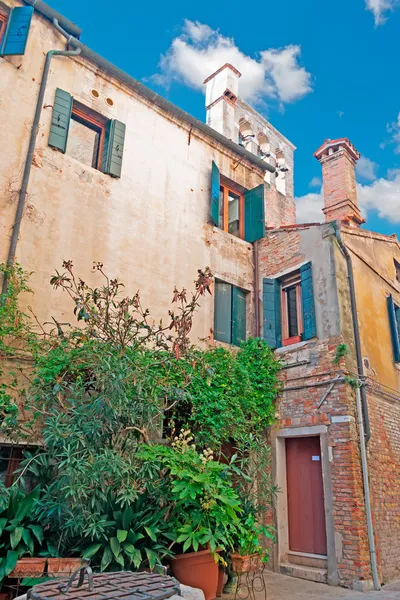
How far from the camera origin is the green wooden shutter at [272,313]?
9.74 metres

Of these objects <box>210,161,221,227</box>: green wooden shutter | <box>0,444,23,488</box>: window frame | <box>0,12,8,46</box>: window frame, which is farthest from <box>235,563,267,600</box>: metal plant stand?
<box>0,12,8,46</box>: window frame

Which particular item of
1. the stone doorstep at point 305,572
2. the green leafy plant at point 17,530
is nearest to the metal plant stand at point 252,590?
the stone doorstep at point 305,572

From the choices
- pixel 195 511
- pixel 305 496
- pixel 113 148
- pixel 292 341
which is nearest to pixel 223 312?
pixel 292 341

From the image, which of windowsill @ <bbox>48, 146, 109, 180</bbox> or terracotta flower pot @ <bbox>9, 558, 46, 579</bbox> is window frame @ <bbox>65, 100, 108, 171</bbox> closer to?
windowsill @ <bbox>48, 146, 109, 180</bbox>

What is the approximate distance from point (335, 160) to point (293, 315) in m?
5.16

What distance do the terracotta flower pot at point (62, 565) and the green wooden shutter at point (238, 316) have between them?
5.96 m

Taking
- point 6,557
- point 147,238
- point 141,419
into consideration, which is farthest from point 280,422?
point 6,557

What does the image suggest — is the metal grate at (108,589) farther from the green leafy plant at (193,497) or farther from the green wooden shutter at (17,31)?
the green wooden shutter at (17,31)

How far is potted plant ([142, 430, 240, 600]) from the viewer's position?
534 centimetres

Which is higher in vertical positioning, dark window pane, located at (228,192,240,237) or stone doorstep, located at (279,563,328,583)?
dark window pane, located at (228,192,240,237)

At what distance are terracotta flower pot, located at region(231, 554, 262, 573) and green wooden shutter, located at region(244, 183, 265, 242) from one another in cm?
720

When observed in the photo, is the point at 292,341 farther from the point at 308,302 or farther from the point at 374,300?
the point at 374,300

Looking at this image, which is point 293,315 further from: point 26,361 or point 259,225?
point 26,361

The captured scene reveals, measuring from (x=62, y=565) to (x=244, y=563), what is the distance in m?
2.31
